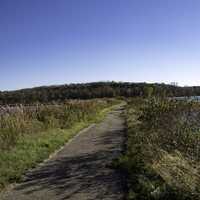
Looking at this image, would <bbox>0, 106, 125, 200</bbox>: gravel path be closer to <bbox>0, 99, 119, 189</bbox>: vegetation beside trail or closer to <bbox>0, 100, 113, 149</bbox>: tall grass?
<bbox>0, 99, 119, 189</bbox>: vegetation beside trail

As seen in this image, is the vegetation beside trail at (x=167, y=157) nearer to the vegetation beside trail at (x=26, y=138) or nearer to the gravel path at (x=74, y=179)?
the gravel path at (x=74, y=179)

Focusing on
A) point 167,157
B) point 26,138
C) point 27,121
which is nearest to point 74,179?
point 167,157

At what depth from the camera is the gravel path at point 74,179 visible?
7.70m

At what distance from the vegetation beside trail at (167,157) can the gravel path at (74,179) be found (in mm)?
494

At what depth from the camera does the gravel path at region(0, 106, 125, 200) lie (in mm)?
7703

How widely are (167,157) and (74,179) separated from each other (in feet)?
7.48

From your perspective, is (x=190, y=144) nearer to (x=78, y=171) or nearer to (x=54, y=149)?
(x=78, y=171)

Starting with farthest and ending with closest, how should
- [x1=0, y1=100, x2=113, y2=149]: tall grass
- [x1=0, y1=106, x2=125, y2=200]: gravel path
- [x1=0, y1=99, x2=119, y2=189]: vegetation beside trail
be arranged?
[x1=0, y1=100, x2=113, y2=149]: tall grass
[x1=0, y1=99, x2=119, y2=189]: vegetation beside trail
[x1=0, y1=106, x2=125, y2=200]: gravel path

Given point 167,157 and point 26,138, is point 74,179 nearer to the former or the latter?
point 167,157

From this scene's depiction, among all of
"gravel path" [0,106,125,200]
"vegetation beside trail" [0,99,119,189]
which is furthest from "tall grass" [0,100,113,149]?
"gravel path" [0,106,125,200]

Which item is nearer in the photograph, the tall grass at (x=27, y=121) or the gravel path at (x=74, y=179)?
the gravel path at (x=74, y=179)

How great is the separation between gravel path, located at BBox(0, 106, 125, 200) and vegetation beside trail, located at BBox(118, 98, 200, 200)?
0.49m

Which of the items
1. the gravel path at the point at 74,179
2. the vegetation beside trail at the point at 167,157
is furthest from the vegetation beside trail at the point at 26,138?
the vegetation beside trail at the point at 167,157

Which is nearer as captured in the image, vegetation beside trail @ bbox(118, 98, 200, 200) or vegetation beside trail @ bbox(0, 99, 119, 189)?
vegetation beside trail @ bbox(118, 98, 200, 200)
